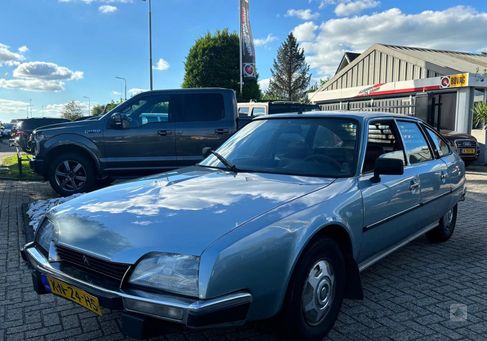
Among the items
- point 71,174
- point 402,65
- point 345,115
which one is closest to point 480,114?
point 402,65

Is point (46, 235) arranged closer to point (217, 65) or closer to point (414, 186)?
point (414, 186)

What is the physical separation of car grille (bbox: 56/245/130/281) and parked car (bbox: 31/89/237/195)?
5390mm

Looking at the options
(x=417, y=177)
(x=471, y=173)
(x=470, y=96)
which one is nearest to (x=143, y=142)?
(x=417, y=177)

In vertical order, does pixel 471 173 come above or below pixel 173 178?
below

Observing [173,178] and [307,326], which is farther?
[173,178]

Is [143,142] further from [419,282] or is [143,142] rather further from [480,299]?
[480,299]

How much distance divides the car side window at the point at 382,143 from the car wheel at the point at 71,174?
5.79 metres

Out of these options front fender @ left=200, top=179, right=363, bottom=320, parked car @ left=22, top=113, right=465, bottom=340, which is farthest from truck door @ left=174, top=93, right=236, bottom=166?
front fender @ left=200, top=179, right=363, bottom=320

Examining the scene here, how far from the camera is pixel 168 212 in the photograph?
256cm

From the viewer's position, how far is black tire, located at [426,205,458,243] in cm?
511

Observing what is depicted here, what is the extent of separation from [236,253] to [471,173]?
41.8 feet

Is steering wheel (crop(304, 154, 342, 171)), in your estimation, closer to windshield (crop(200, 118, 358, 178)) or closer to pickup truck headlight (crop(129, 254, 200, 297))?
windshield (crop(200, 118, 358, 178))

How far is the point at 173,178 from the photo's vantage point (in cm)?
351

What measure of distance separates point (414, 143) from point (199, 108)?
4.70 metres
